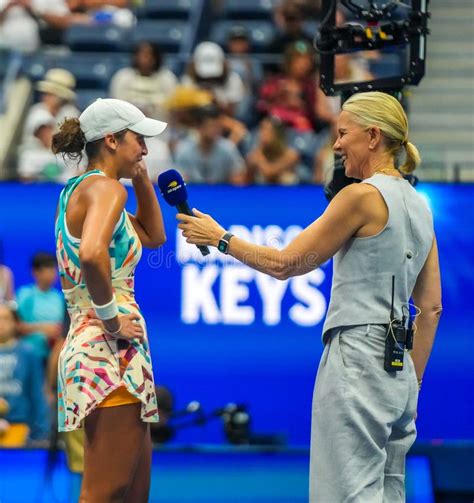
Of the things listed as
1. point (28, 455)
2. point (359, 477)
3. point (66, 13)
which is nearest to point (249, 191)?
point (28, 455)

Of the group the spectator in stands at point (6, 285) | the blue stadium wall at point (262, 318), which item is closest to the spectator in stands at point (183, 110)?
the blue stadium wall at point (262, 318)

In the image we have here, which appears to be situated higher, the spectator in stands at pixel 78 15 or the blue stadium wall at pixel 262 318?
the spectator in stands at pixel 78 15

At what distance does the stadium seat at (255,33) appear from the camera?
34.4ft

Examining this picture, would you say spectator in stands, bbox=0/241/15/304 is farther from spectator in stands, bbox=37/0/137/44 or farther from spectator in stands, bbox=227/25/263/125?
spectator in stands, bbox=37/0/137/44

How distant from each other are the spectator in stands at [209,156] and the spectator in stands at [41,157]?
0.82 m

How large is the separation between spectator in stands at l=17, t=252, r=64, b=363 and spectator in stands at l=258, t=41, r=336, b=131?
2.56 m

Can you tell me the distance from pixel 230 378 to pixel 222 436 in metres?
0.34

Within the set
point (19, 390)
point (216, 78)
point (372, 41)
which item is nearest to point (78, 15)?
point (216, 78)

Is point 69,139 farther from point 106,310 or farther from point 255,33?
point 255,33

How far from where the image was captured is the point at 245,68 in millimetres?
9773

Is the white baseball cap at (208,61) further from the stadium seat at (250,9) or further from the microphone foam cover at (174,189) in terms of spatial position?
the microphone foam cover at (174,189)

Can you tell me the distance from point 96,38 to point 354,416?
7.83m

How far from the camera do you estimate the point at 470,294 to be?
6.88 meters

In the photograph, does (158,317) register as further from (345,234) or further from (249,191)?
(345,234)
